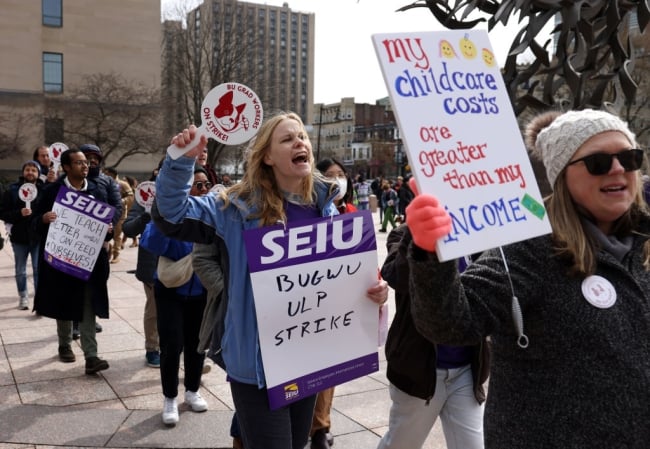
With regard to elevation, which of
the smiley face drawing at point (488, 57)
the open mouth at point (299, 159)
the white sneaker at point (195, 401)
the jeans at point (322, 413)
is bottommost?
the white sneaker at point (195, 401)

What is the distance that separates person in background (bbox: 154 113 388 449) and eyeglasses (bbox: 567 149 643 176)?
1.32 m

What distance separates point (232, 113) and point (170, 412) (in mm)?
2257

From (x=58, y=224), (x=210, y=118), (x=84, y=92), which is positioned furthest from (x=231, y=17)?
(x=210, y=118)

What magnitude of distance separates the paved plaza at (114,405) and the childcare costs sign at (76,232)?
0.94 meters

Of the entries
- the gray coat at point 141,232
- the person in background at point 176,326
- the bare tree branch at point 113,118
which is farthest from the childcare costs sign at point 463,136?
the bare tree branch at point 113,118

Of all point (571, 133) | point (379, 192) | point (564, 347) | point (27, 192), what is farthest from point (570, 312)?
point (379, 192)

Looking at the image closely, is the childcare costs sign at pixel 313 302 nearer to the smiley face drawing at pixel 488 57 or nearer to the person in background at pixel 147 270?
the smiley face drawing at pixel 488 57

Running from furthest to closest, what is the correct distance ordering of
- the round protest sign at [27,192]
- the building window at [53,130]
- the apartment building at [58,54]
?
the apartment building at [58,54] → the building window at [53,130] → the round protest sign at [27,192]

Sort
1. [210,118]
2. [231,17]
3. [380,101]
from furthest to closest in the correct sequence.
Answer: [380,101] → [231,17] → [210,118]

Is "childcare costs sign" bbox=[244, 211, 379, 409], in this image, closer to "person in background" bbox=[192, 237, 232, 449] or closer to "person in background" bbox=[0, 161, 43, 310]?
"person in background" bbox=[192, 237, 232, 449]

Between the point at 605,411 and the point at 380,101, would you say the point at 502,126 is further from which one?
the point at 380,101

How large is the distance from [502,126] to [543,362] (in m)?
0.67

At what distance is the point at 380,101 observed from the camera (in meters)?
126

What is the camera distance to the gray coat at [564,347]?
177 centimetres
